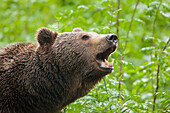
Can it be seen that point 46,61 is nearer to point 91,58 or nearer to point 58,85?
point 58,85

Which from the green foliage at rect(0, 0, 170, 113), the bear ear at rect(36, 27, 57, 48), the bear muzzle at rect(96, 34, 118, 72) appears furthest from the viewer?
the green foliage at rect(0, 0, 170, 113)

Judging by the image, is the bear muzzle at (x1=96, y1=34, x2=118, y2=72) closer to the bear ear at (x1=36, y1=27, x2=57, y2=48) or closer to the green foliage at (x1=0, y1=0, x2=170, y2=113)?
the green foliage at (x1=0, y1=0, x2=170, y2=113)

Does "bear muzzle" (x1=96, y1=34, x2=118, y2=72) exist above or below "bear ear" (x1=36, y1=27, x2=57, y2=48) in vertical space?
below

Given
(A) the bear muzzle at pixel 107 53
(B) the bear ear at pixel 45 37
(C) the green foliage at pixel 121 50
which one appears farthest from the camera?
(C) the green foliage at pixel 121 50

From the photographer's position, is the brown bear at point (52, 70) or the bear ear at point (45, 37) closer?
the brown bear at point (52, 70)

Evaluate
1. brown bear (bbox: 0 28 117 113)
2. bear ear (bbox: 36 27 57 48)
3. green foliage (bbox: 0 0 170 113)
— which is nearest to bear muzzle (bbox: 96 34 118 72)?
brown bear (bbox: 0 28 117 113)

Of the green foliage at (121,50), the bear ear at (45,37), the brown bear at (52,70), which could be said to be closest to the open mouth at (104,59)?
the brown bear at (52,70)

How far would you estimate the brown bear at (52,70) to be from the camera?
13.5 ft

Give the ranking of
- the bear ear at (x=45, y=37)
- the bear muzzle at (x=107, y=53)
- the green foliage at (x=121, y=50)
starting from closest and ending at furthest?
1. the bear muzzle at (x=107, y=53)
2. the bear ear at (x=45, y=37)
3. the green foliage at (x=121, y=50)

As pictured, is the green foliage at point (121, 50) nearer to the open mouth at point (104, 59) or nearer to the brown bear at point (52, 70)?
the brown bear at point (52, 70)

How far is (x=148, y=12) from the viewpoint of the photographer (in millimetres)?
5758

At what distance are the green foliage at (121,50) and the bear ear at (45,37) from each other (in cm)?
91

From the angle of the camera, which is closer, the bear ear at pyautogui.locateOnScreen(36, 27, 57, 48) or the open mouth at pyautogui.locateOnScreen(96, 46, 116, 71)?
the open mouth at pyautogui.locateOnScreen(96, 46, 116, 71)

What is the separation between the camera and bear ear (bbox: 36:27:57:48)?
4344 millimetres
